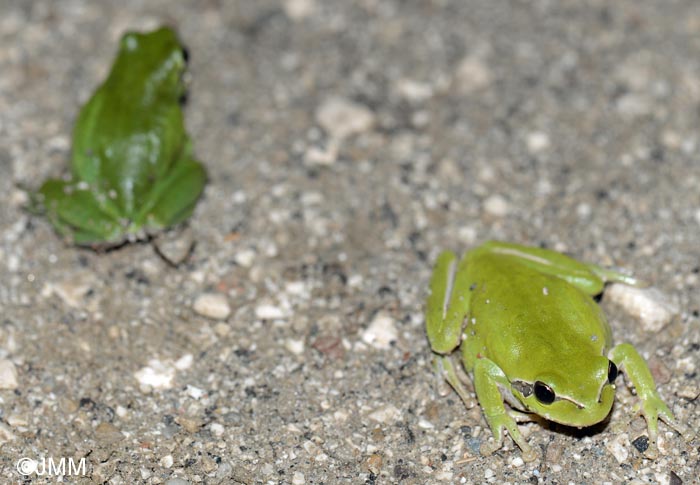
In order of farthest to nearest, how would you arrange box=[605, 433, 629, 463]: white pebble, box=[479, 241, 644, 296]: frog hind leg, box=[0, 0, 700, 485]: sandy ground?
box=[479, 241, 644, 296]: frog hind leg
box=[0, 0, 700, 485]: sandy ground
box=[605, 433, 629, 463]: white pebble

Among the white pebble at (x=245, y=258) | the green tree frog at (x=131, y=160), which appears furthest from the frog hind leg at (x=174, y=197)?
the white pebble at (x=245, y=258)

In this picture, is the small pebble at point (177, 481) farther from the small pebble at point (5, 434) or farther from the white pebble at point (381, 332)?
the white pebble at point (381, 332)

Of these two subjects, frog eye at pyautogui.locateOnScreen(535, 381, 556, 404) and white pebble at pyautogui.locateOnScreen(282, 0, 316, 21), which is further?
white pebble at pyautogui.locateOnScreen(282, 0, 316, 21)

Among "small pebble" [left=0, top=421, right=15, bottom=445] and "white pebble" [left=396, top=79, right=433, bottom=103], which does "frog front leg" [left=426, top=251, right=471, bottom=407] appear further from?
"small pebble" [left=0, top=421, right=15, bottom=445]

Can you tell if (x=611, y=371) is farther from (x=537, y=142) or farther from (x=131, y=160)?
(x=131, y=160)

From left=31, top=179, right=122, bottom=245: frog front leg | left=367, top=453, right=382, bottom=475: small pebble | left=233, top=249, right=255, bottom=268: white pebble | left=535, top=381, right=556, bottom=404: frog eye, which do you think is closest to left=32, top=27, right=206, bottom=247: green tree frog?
left=31, top=179, right=122, bottom=245: frog front leg

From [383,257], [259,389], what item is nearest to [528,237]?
[383,257]

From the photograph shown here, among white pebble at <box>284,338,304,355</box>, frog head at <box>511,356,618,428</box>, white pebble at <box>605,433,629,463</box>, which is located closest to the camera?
frog head at <box>511,356,618,428</box>
